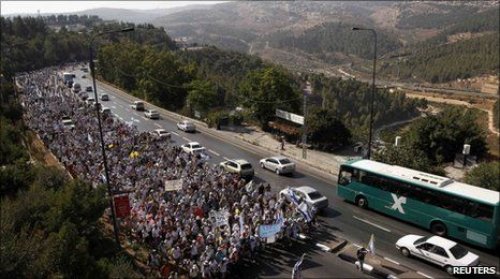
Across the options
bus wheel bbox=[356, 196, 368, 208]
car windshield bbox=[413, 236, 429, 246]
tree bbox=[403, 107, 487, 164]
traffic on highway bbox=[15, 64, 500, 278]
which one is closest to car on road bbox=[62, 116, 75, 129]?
traffic on highway bbox=[15, 64, 500, 278]

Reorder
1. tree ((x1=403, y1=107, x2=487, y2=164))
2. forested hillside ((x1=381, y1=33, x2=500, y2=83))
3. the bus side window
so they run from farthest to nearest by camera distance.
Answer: forested hillside ((x1=381, y1=33, x2=500, y2=83)) < tree ((x1=403, y1=107, x2=487, y2=164)) < the bus side window

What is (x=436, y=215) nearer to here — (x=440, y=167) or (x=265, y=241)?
(x=265, y=241)

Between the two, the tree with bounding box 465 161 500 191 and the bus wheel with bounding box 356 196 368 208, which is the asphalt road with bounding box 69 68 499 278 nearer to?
the bus wheel with bounding box 356 196 368 208

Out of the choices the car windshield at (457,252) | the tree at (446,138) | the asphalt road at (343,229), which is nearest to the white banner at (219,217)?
the asphalt road at (343,229)

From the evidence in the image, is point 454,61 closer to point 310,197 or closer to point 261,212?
point 310,197

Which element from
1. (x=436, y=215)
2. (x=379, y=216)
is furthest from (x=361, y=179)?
(x=436, y=215)

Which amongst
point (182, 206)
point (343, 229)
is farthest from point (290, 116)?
point (182, 206)

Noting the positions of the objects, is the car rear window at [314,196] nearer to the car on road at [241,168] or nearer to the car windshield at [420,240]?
the car windshield at [420,240]

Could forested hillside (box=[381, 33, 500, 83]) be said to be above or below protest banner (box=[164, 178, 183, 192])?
below
